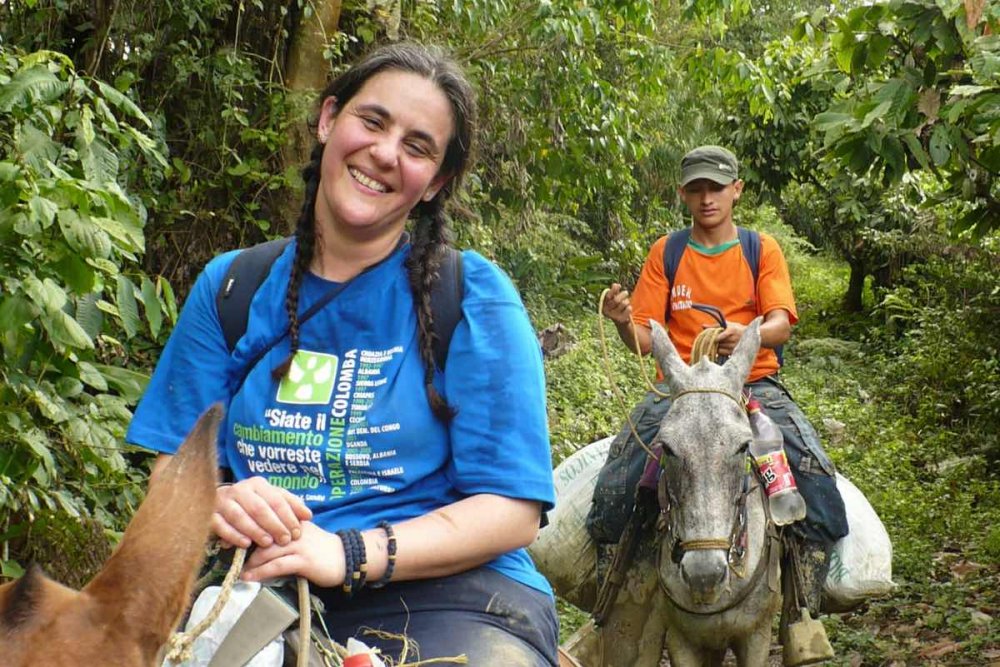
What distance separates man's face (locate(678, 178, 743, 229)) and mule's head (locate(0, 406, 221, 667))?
17.0 feet

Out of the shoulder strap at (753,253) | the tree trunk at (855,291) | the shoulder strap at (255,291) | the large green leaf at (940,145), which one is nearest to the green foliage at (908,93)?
the large green leaf at (940,145)

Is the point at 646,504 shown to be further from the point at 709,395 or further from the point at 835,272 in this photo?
the point at 835,272

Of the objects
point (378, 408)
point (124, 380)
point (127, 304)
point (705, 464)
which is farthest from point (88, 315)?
point (705, 464)

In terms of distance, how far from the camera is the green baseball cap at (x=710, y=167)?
251 inches

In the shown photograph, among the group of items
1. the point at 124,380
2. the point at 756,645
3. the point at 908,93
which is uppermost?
the point at 908,93

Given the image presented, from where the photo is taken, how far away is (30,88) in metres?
3.57

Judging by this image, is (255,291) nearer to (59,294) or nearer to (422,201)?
(422,201)

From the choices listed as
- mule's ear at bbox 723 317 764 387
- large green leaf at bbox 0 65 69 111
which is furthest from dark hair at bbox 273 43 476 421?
mule's ear at bbox 723 317 764 387

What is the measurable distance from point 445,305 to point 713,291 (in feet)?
12.9

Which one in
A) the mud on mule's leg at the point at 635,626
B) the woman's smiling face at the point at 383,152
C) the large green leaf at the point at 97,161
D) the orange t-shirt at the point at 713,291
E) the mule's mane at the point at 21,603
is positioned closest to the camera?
the mule's mane at the point at 21,603

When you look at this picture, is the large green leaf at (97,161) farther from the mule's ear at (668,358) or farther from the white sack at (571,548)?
the white sack at (571,548)

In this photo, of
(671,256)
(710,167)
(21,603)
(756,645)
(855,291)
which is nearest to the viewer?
(21,603)

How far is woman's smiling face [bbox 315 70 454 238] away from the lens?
99.6 inches

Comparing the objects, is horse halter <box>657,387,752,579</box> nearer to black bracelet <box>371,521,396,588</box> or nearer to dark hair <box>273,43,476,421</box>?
dark hair <box>273,43,476,421</box>
